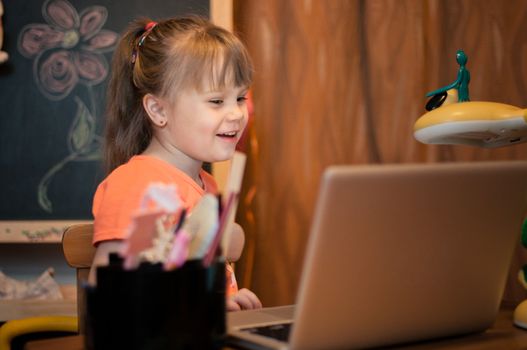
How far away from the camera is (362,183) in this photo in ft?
2.19

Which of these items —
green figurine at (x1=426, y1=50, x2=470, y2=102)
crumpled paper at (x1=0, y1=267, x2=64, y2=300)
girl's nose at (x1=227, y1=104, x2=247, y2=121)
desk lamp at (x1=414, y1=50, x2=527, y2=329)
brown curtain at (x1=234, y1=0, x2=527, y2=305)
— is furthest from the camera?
crumpled paper at (x1=0, y1=267, x2=64, y2=300)

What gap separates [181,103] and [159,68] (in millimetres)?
82

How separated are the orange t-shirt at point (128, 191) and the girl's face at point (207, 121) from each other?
5 centimetres

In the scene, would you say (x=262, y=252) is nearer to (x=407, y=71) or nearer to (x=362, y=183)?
(x=407, y=71)

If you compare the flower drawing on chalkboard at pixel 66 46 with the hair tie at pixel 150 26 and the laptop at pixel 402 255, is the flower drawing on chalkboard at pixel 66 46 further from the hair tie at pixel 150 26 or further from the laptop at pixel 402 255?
the laptop at pixel 402 255

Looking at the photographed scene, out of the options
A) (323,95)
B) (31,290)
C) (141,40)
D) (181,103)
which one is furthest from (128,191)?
(31,290)

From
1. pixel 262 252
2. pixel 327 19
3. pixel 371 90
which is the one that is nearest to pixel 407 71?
pixel 371 90

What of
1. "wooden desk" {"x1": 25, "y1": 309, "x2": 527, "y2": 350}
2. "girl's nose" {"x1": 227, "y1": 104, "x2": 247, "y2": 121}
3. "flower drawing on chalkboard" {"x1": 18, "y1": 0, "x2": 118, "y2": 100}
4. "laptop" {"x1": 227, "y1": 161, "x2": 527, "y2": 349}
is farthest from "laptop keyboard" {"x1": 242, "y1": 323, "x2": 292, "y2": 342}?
"flower drawing on chalkboard" {"x1": 18, "y1": 0, "x2": 118, "y2": 100}

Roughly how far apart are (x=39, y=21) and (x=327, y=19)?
824 millimetres

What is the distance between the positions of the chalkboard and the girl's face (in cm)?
82

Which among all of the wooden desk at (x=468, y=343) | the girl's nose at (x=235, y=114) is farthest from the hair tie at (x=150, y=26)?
the wooden desk at (x=468, y=343)

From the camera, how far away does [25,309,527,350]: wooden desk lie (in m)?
0.78

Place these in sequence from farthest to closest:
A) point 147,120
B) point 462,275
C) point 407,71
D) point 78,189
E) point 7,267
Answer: point 7,267
point 78,189
point 407,71
point 147,120
point 462,275

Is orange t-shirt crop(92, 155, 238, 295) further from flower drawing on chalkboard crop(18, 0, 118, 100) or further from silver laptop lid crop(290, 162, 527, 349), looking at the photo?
flower drawing on chalkboard crop(18, 0, 118, 100)
